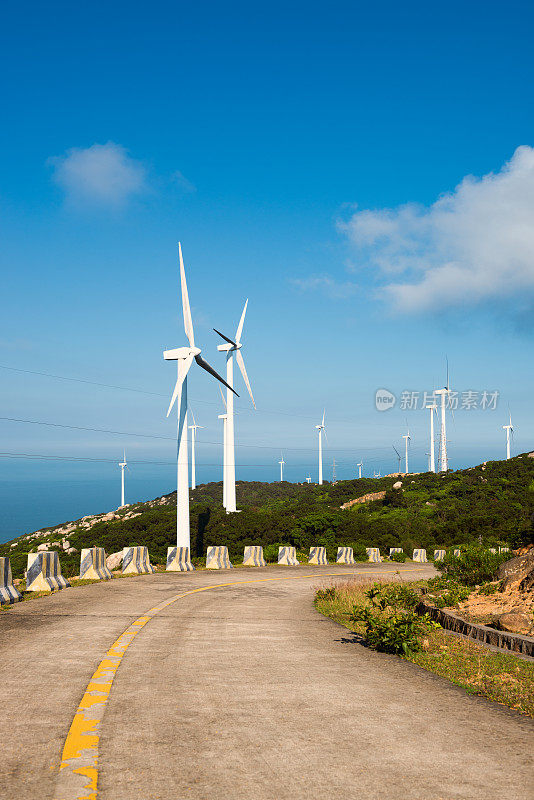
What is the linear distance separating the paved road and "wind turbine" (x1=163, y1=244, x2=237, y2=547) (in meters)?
26.1

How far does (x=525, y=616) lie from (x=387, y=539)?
115 ft

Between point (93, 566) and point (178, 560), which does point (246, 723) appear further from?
point (178, 560)

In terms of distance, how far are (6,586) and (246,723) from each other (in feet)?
35.5

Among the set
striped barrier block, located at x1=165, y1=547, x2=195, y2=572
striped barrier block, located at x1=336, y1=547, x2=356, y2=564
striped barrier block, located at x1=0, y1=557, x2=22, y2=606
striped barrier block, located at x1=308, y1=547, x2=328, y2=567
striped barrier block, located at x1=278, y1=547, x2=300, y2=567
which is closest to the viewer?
striped barrier block, located at x1=0, y1=557, x2=22, y2=606

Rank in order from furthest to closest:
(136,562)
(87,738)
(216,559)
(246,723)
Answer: (216,559), (136,562), (246,723), (87,738)

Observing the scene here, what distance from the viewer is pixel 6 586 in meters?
15.0

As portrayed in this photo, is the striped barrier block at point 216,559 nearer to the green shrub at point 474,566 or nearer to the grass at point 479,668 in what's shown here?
the green shrub at point 474,566

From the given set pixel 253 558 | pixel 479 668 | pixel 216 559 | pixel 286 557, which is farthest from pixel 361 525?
pixel 479 668

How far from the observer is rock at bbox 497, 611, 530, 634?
33.6 feet

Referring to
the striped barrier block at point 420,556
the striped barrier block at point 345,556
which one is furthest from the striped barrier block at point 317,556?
the striped barrier block at point 420,556

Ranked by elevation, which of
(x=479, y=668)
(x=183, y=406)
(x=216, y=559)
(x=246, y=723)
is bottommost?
(x=216, y=559)

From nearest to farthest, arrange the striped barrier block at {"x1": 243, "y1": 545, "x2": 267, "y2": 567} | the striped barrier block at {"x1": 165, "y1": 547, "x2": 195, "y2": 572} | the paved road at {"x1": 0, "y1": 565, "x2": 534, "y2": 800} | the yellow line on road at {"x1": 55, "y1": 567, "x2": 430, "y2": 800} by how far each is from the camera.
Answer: the yellow line on road at {"x1": 55, "y1": 567, "x2": 430, "y2": 800}
the paved road at {"x1": 0, "y1": 565, "x2": 534, "y2": 800}
the striped barrier block at {"x1": 165, "y1": 547, "x2": 195, "y2": 572}
the striped barrier block at {"x1": 243, "y1": 545, "x2": 267, "y2": 567}

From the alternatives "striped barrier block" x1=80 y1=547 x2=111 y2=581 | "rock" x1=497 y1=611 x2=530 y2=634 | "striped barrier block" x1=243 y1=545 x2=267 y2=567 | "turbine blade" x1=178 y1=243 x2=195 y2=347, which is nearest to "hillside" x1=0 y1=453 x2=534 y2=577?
"striped barrier block" x1=243 y1=545 x2=267 y2=567

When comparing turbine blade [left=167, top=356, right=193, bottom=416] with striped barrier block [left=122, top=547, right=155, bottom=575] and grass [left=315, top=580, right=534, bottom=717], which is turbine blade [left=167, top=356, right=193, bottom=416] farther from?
grass [left=315, top=580, right=534, bottom=717]
